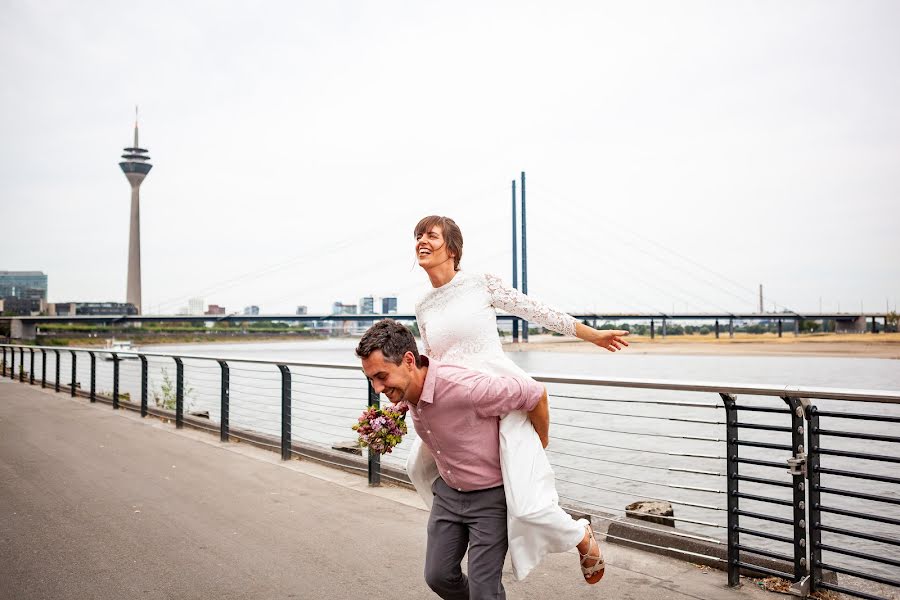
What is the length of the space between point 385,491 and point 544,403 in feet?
11.5

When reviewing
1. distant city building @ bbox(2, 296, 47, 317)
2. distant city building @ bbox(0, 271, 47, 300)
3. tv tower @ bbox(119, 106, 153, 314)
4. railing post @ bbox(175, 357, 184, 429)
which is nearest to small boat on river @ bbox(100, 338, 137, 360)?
railing post @ bbox(175, 357, 184, 429)

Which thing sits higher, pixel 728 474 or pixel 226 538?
pixel 728 474

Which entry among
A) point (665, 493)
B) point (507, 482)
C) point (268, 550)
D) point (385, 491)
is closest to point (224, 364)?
point (385, 491)

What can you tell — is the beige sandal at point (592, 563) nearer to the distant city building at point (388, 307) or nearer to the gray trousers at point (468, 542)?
the gray trousers at point (468, 542)

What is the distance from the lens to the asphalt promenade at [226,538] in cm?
367

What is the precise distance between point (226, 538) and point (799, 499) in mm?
3093

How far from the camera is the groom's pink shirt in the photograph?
242 cm

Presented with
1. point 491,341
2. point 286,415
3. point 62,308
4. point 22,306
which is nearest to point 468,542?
point 491,341

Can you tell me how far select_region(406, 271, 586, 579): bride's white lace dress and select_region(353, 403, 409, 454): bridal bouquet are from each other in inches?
6.6

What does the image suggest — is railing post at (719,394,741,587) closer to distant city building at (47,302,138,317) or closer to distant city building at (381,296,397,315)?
distant city building at (381,296,397,315)

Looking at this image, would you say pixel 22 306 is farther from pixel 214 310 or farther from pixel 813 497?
pixel 813 497

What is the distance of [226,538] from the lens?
4547 mm

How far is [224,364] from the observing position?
8539 mm

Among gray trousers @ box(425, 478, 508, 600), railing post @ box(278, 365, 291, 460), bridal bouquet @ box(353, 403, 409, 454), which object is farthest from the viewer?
railing post @ box(278, 365, 291, 460)
